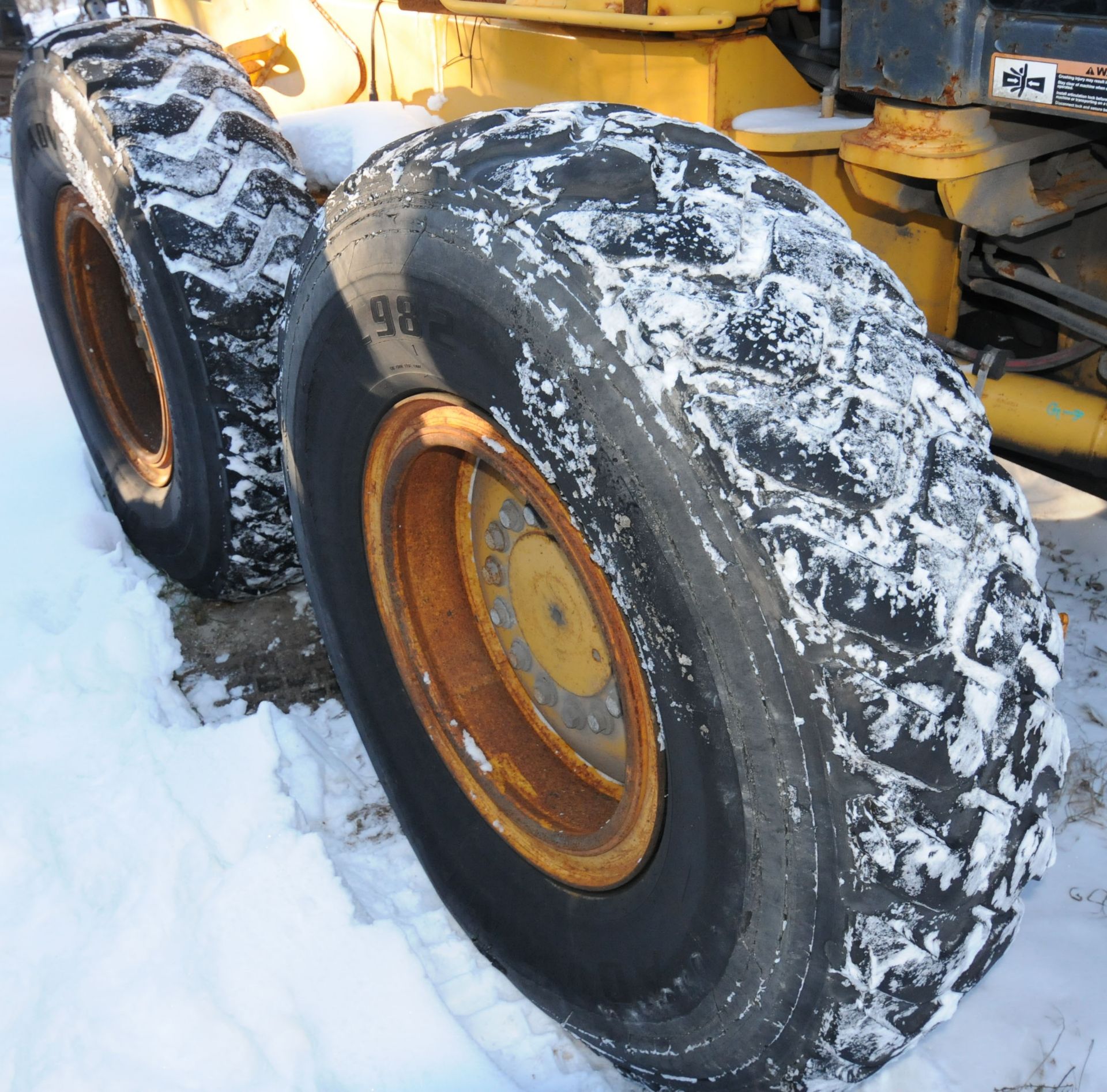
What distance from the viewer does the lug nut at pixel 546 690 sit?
1919 mm

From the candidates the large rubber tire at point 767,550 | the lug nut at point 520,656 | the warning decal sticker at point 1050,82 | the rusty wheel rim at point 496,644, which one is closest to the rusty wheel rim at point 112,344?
the rusty wheel rim at point 496,644

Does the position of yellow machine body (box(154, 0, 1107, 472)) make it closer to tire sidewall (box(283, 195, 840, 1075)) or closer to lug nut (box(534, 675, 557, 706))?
tire sidewall (box(283, 195, 840, 1075))

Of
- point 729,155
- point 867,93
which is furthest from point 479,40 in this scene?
point 729,155

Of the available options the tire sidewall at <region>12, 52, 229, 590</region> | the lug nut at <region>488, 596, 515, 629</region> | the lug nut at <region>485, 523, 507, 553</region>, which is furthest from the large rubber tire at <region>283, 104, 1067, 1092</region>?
the tire sidewall at <region>12, 52, 229, 590</region>

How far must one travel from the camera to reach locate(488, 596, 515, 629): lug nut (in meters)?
1.95

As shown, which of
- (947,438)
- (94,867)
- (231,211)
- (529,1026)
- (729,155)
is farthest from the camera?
(231,211)

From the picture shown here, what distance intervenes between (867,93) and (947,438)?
2.15 ft

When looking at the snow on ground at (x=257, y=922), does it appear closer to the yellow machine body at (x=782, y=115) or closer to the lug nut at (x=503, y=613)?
the lug nut at (x=503, y=613)

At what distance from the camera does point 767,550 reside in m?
1.15

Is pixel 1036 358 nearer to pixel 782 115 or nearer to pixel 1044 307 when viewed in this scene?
pixel 1044 307

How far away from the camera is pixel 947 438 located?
1.27 meters

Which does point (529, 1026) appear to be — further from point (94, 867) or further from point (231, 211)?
point (231, 211)

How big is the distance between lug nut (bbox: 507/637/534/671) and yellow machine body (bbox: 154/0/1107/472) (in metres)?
0.93

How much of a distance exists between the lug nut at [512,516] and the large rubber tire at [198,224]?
0.77m
